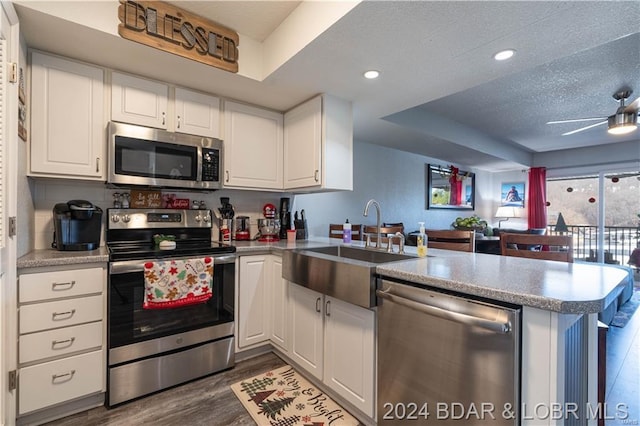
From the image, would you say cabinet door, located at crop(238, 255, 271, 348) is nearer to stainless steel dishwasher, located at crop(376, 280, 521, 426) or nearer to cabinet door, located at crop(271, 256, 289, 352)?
cabinet door, located at crop(271, 256, 289, 352)

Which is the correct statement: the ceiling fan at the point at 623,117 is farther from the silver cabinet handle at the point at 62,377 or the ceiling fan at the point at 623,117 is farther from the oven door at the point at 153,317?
the silver cabinet handle at the point at 62,377

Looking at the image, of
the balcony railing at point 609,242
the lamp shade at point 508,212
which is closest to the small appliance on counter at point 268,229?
the lamp shade at point 508,212

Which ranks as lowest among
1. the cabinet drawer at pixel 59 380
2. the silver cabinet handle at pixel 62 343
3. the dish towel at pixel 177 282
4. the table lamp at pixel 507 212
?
the cabinet drawer at pixel 59 380

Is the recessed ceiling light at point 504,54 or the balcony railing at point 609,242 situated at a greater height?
the recessed ceiling light at point 504,54

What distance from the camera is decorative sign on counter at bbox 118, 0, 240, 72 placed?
5.65ft

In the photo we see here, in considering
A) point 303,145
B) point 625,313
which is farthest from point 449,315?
point 625,313

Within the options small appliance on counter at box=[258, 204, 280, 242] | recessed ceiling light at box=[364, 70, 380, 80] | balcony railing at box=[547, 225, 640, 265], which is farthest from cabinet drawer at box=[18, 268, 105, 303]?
balcony railing at box=[547, 225, 640, 265]

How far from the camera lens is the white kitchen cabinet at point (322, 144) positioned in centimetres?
243

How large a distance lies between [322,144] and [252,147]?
681 millimetres

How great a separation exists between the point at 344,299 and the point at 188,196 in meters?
1.74

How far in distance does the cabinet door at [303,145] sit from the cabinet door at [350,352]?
1.15 m

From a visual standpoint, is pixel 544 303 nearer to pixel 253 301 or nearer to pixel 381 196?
pixel 253 301

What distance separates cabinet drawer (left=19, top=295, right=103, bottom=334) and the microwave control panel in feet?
3.58

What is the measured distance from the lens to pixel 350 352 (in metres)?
1.65
